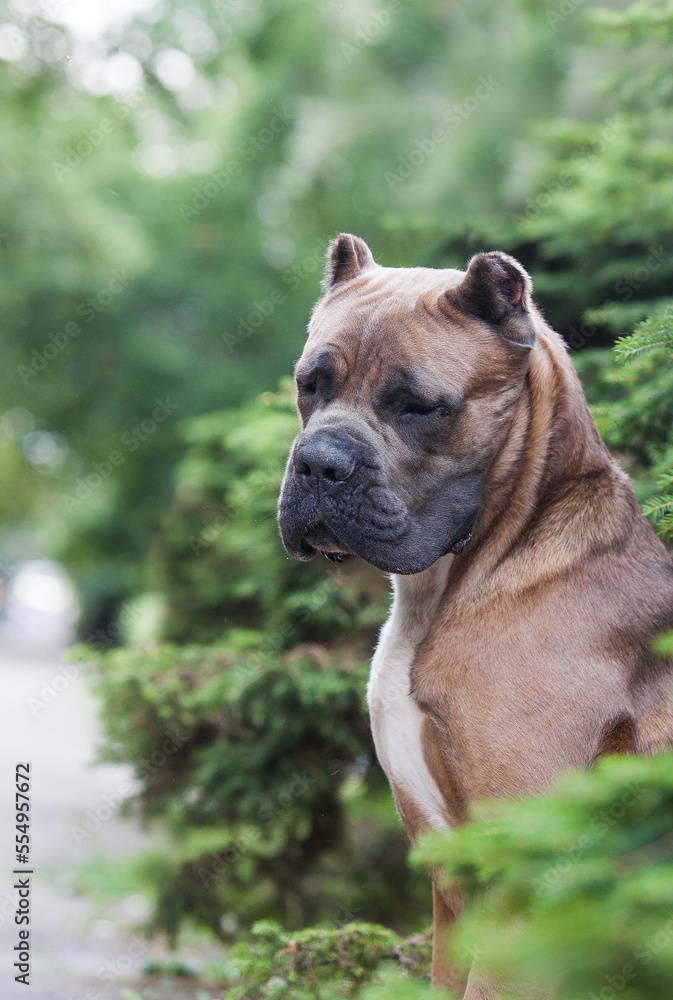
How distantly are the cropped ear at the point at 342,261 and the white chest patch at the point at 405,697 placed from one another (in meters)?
1.12

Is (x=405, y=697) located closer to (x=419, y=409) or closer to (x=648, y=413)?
(x=419, y=409)

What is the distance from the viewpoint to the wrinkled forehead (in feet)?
8.46

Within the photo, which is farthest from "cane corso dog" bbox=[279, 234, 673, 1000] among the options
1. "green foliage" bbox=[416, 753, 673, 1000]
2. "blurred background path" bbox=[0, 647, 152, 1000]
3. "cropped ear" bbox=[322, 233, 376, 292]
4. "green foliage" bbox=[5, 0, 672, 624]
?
"green foliage" bbox=[5, 0, 672, 624]

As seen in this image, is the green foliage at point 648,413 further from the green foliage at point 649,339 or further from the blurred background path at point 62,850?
the blurred background path at point 62,850

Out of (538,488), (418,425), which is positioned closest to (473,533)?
(538,488)

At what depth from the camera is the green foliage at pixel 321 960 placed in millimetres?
2844

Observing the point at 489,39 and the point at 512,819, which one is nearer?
the point at 512,819

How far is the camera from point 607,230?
15.0 feet

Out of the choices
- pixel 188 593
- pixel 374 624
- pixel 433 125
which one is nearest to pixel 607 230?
pixel 374 624

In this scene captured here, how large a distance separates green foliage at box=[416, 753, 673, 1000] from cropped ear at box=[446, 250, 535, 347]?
1.65m

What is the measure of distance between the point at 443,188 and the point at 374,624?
825 cm

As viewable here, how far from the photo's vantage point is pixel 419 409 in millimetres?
2586

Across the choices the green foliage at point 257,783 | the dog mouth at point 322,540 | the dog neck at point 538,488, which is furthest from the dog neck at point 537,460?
the green foliage at point 257,783

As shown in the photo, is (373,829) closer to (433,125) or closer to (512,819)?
(512,819)
